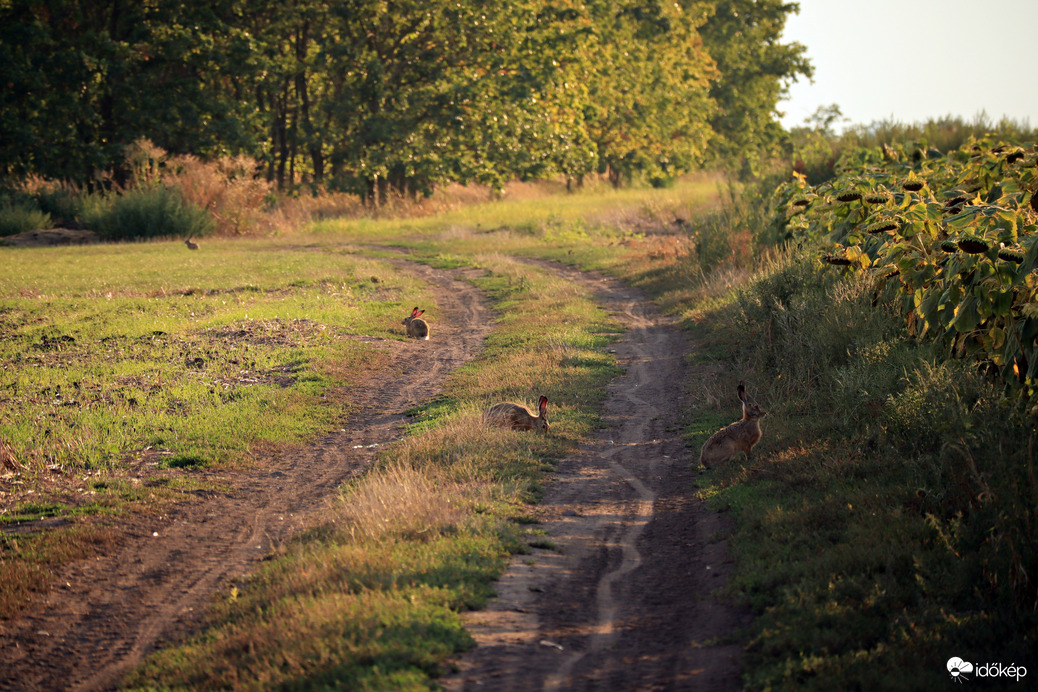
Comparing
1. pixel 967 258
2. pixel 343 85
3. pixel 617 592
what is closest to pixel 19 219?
pixel 343 85

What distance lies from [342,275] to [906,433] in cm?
1425

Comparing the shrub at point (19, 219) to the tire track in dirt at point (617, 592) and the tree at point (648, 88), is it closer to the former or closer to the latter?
the tire track in dirt at point (617, 592)

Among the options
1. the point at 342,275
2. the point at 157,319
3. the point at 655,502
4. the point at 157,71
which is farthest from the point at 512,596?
the point at 157,71

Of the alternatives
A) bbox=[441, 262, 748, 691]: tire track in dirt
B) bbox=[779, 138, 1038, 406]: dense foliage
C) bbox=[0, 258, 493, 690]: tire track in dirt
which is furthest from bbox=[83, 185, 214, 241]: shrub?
bbox=[779, 138, 1038, 406]: dense foliage

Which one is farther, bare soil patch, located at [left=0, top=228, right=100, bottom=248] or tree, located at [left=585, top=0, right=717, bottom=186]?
tree, located at [left=585, top=0, right=717, bottom=186]

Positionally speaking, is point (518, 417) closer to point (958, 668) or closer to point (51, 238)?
point (958, 668)

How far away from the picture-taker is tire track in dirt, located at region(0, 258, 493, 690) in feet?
16.4

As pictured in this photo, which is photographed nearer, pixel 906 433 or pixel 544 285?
pixel 906 433

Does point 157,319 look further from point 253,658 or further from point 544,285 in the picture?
point 253,658

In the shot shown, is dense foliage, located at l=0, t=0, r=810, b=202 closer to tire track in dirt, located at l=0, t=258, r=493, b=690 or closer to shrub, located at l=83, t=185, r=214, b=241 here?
shrub, located at l=83, t=185, r=214, b=241

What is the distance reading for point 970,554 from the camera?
501 centimetres

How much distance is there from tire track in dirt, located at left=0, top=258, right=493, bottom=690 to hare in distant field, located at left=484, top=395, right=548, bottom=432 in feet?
4.29

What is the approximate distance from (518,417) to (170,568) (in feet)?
11.8

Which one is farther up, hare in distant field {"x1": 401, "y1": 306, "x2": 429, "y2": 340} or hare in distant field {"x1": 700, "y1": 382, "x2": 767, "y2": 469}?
hare in distant field {"x1": 401, "y1": 306, "x2": 429, "y2": 340}
